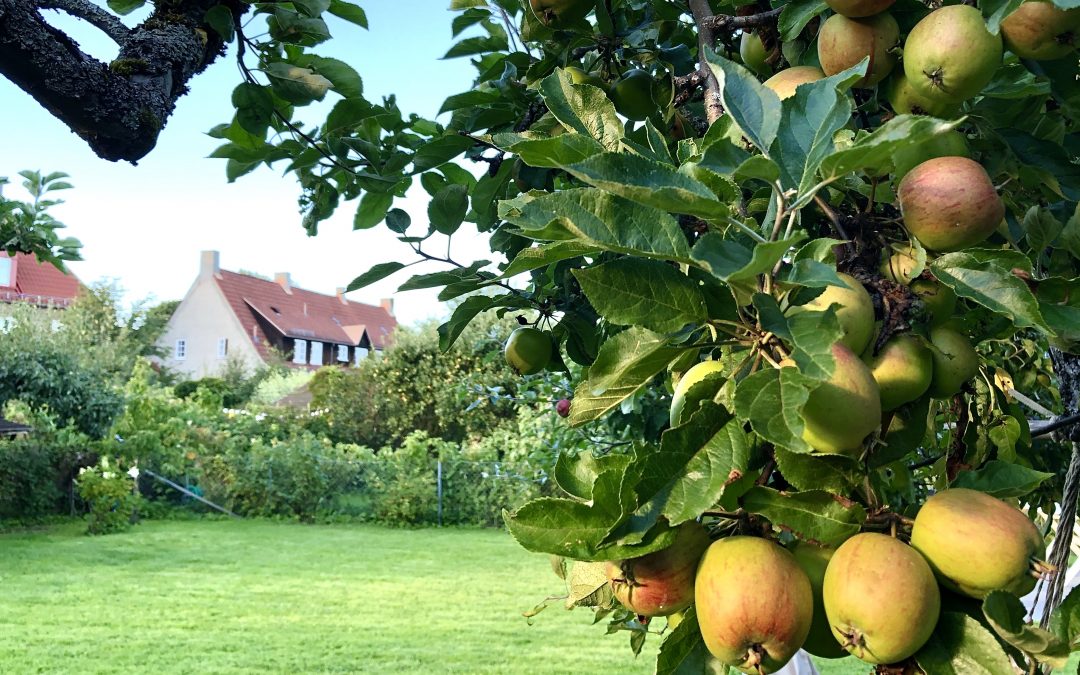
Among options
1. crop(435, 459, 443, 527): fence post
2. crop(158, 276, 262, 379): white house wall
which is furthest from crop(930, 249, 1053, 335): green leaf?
crop(158, 276, 262, 379): white house wall

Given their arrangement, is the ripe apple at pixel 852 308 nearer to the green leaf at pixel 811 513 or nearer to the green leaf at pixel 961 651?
the green leaf at pixel 811 513

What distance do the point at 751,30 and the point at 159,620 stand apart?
6.86 meters

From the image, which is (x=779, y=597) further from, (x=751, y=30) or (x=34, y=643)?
(x=34, y=643)

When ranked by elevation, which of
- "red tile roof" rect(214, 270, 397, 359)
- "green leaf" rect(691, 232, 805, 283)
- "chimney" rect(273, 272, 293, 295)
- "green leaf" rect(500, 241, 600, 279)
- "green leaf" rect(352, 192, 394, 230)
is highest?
A: "chimney" rect(273, 272, 293, 295)

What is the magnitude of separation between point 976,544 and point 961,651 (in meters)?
0.11

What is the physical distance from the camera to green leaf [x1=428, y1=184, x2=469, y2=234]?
2.07 meters

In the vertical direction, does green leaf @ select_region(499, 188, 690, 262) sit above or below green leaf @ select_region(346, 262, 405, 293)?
below

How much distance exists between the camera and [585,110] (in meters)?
0.98

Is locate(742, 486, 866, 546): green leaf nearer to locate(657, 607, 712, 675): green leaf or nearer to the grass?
locate(657, 607, 712, 675): green leaf

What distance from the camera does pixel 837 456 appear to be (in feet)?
2.65

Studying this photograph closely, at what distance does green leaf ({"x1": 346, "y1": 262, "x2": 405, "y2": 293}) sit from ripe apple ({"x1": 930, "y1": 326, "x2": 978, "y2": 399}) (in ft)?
3.59

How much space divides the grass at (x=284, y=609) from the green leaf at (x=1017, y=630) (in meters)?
3.91

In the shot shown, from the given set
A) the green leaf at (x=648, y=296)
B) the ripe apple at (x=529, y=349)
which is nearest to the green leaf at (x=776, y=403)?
the green leaf at (x=648, y=296)

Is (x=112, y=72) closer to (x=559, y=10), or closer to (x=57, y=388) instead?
(x=559, y=10)
